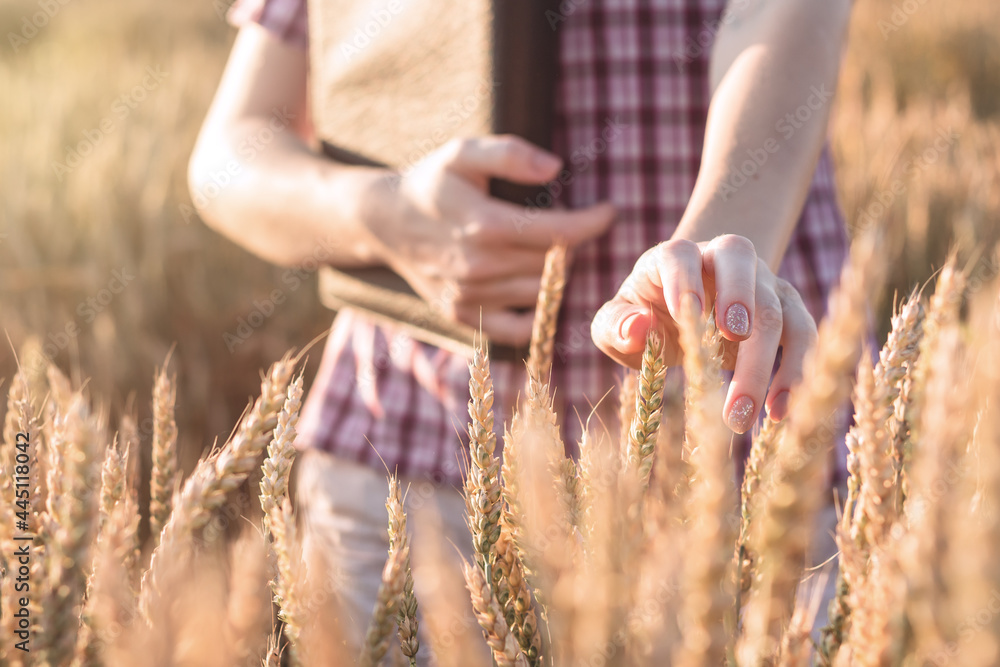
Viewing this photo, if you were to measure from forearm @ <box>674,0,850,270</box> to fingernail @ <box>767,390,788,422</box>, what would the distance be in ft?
0.63

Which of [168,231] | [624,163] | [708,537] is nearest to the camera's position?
[708,537]

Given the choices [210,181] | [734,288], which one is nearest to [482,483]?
[734,288]

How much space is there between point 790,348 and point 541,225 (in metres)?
0.42

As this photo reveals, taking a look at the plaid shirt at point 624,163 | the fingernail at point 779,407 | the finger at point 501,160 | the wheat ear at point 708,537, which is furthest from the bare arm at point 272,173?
the wheat ear at point 708,537

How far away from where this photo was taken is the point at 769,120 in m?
0.66

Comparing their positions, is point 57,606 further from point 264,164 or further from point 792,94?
point 264,164

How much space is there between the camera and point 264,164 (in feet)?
3.38

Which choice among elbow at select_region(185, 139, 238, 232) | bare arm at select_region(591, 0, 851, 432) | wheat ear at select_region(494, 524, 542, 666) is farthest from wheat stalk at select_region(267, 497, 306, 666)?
elbow at select_region(185, 139, 238, 232)

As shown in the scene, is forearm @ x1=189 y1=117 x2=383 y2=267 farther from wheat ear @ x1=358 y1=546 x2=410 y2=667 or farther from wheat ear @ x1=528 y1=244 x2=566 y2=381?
wheat ear @ x1=358 y1=546 x2=410 y2=667

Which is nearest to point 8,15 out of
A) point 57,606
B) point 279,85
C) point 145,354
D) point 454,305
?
point 145,354

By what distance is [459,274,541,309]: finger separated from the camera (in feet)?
2.84

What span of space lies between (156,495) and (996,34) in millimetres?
3728

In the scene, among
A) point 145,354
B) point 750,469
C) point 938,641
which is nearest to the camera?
point 938,641

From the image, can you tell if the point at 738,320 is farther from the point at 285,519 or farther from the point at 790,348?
the point at 285,519
